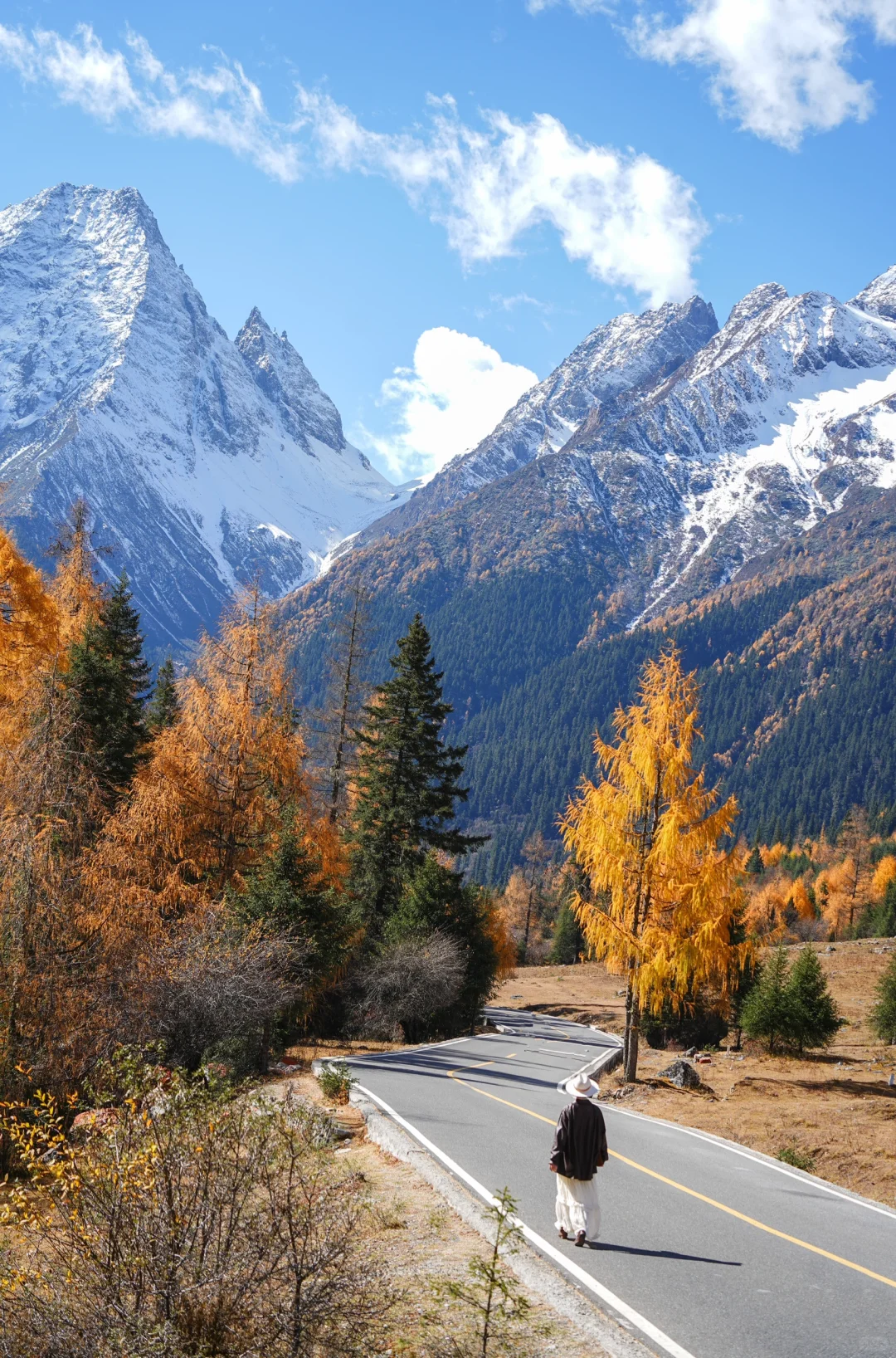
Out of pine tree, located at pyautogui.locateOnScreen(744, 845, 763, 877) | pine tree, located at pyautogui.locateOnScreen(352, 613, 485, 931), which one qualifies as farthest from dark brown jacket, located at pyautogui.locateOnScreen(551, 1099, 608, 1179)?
pine tree, located at pyautogui.locateOnScreen(744, 845, 763, 877)

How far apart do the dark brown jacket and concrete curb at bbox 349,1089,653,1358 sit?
2.15 feet

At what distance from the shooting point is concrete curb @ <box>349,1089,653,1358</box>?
542cm

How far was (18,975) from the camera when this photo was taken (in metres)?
10.2

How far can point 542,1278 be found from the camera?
637 centimetres

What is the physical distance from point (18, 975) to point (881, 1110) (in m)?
15.5

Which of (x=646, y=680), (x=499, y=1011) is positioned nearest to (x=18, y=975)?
(x=646, y=680)

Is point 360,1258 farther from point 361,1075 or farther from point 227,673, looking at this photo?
point 227,673

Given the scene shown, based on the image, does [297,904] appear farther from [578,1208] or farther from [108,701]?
[578,1208]

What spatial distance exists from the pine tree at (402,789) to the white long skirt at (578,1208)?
2104cm

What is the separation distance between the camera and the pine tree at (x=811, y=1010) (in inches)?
1116

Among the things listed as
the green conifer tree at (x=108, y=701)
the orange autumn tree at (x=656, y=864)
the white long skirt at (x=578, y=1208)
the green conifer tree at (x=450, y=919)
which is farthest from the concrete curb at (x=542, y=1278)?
the green conifer tree at (x=450, y=919)

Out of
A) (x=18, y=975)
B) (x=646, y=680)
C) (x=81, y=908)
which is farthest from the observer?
(x=646, y=680)

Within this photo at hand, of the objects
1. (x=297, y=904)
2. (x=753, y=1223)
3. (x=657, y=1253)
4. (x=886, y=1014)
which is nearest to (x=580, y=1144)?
(x=657, y=1253)

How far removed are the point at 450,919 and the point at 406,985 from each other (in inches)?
161
